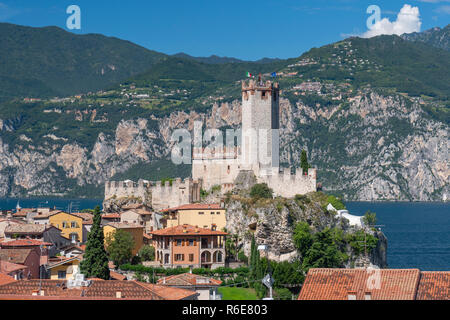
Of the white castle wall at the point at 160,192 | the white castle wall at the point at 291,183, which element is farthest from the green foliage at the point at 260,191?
the white castle wall at the point at 160,192

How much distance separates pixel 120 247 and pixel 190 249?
6415mm

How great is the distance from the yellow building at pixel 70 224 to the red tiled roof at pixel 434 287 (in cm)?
5274

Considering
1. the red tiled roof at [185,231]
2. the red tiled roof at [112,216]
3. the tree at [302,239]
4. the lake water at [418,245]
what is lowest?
the lake water at [418,245]

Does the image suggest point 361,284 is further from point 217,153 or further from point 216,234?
point 217,153

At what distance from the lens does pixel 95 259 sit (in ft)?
201

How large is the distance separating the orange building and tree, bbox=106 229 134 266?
2789mm

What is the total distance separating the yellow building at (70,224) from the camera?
82500 mm

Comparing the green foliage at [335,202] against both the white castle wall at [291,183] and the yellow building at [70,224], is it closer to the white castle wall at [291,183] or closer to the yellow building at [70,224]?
the white castle wall at [291,183]

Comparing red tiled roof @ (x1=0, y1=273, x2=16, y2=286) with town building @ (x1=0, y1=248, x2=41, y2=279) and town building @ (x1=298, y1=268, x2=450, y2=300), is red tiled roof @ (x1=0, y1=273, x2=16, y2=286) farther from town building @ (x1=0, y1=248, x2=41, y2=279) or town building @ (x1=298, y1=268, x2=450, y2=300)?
town building @ (x1=298, y1=268, x2=450, y2=300)

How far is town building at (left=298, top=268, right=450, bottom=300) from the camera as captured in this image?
1336 inches

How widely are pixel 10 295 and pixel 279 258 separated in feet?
121

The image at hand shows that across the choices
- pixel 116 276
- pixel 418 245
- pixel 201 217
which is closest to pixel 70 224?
pixel 201 217
